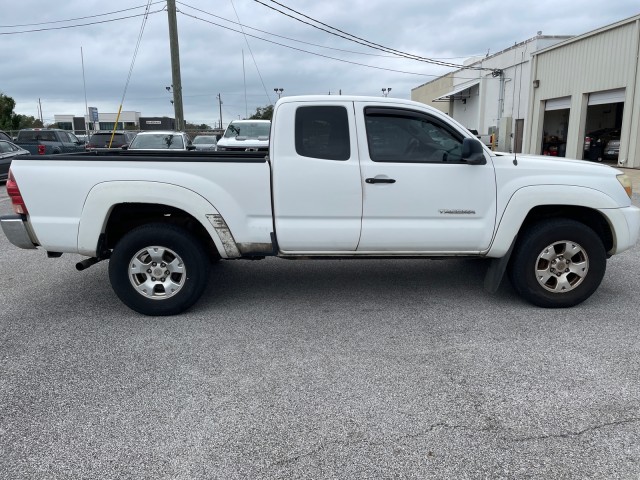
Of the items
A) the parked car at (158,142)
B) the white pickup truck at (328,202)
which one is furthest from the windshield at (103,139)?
the white pickup truck at (328,202)

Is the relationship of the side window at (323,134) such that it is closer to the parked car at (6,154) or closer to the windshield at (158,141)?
the windshield at (158,141)

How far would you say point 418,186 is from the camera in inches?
192

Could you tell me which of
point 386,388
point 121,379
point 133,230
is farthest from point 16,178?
point 386,388

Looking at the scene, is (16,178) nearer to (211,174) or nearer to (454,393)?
(211,174)

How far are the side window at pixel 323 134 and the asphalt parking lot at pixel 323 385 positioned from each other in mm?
1503

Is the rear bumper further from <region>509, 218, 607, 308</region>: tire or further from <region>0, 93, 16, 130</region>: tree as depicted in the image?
<region>0, 93, 16, 130</region>: tree

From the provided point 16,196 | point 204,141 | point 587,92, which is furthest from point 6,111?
point 16,196

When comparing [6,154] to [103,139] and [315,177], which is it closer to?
[103,139]

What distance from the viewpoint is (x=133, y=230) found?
4.98 m

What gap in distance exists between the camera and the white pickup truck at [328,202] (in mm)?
4777

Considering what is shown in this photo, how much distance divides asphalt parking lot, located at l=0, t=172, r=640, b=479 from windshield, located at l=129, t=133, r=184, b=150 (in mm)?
10641

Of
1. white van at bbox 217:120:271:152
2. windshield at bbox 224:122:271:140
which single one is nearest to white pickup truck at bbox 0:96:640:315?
white van at bbox 217:120:271:152

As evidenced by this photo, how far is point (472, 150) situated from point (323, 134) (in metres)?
1.33

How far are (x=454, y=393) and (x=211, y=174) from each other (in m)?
2.72
